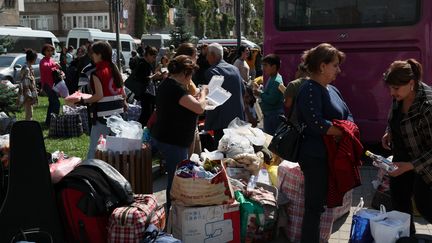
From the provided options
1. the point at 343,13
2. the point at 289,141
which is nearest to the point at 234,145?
the point at 289,141

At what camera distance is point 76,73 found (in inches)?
492

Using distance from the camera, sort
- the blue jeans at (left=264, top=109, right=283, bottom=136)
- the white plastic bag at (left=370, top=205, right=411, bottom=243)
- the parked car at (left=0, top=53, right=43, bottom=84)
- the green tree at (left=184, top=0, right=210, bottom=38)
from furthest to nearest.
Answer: the green tree at (left=184, top=0, right=210, bottom=38) → the parked car at (left=0, top=53, right=43, bottom=84) → the blue jeans at (left=264, top=109, right=283, bottom=136) → the white plastic bag at (left=370, top=205, right=411, bottom=243)

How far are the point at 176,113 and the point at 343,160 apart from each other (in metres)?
1.67

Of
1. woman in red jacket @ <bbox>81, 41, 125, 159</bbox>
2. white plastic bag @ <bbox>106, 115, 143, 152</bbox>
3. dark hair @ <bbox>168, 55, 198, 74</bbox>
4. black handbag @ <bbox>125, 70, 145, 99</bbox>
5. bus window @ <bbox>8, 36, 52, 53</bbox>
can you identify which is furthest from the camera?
bus window @ <bbox>8, 36, 52, 53</bbox>

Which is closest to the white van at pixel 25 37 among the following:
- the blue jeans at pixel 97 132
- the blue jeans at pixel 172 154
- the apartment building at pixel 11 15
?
the apartment building at pixel 11 15

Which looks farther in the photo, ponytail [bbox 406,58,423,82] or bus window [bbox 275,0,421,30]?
bus window [bbox 275,0,421,30]

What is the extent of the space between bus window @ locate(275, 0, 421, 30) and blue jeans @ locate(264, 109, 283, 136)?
164 cm

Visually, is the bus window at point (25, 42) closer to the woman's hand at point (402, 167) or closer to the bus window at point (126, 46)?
the bus window at point (126, 46)

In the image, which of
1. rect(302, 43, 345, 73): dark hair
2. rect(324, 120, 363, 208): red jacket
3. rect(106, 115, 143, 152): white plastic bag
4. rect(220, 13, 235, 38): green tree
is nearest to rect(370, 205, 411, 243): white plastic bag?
rect(324, 120, 363, 208): red jacket

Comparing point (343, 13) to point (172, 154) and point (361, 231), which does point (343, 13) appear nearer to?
point (172, 154)

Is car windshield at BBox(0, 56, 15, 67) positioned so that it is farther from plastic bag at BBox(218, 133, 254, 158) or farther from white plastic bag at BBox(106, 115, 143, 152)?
plastic bag at BBox(218, 133, 254, 158)

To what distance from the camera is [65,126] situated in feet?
32.9

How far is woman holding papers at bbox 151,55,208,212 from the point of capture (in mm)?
4820

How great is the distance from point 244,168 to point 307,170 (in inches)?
72.4
